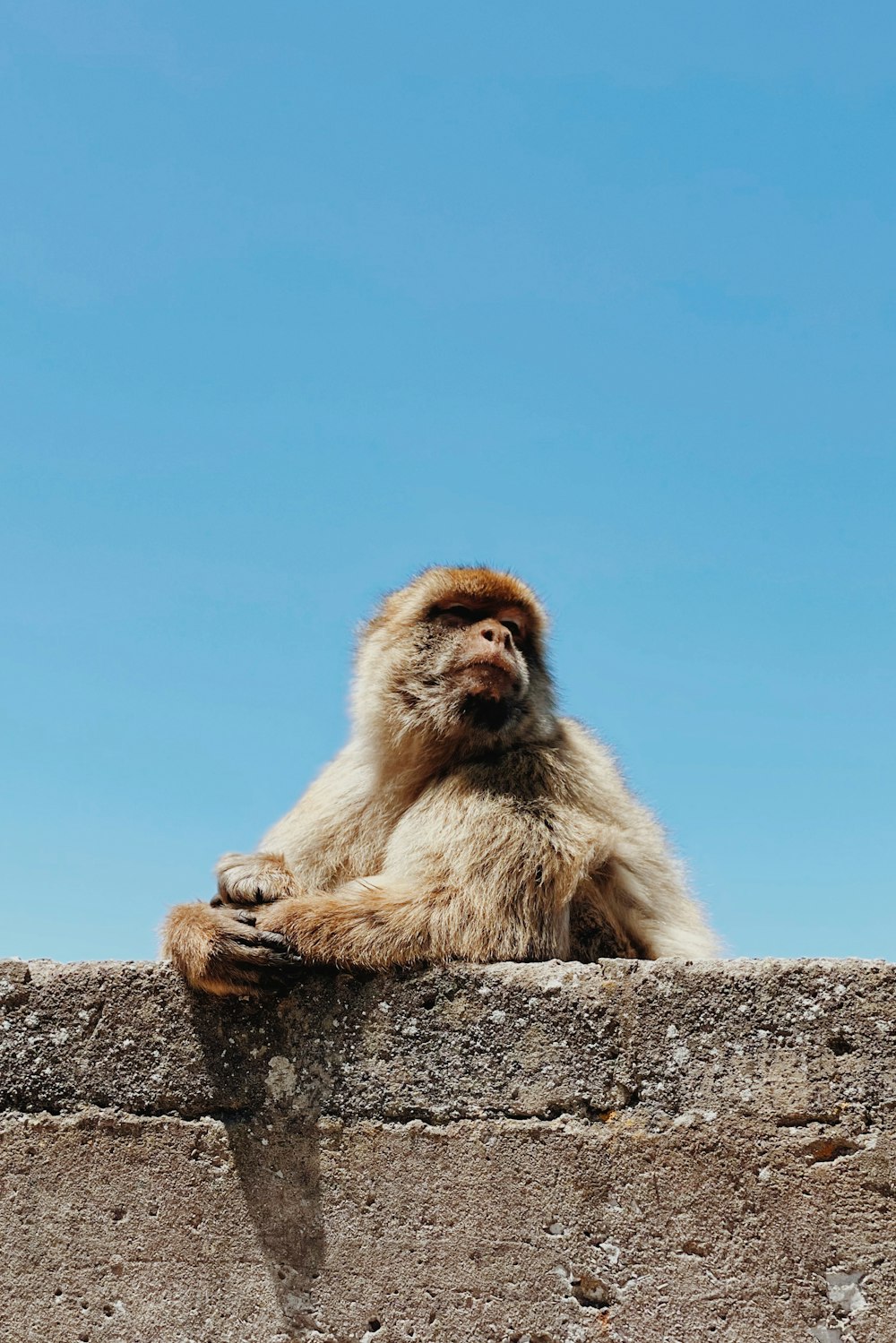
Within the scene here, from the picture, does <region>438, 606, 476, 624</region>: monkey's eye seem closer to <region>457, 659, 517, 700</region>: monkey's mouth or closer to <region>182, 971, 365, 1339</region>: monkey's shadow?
<region>457, 659, 517, 700</region>: monkey's mouth

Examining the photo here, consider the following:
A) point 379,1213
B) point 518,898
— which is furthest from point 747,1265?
point 518,898

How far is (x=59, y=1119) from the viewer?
350 centimetres

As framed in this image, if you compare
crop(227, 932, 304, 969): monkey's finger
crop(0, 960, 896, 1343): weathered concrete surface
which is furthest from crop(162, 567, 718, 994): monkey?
crop(0, 960, 896, 1343): weathered concrete surface

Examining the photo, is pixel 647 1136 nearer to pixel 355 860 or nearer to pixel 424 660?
pixel 355 860

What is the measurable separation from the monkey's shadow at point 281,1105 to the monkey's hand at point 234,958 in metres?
0.05

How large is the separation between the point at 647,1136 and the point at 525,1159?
11.5 inches

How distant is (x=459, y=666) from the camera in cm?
437

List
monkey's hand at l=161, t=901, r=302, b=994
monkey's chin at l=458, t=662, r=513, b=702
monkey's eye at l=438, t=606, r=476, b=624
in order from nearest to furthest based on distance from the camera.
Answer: monkey's hand at l=161, t=901, r=302, b=994 → monkey's chin at l=458, t=662, r=513, b=702 → monkey's eye at l=438, t=606, r=476, b=624

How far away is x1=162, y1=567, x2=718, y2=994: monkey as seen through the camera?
3.45m

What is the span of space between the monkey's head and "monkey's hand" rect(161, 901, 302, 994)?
3.58ft

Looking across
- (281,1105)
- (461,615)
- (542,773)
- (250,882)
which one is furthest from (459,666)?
(281,1105)

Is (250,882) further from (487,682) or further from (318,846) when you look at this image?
(487,682)

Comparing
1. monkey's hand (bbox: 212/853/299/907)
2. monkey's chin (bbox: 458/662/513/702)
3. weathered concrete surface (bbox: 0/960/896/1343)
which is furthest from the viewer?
monkey's chin (bbox: 458/662/513/702)

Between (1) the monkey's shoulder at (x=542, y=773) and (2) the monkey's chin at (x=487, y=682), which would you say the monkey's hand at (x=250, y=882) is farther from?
(2) the monkey's chin at (x=487, y=682)
